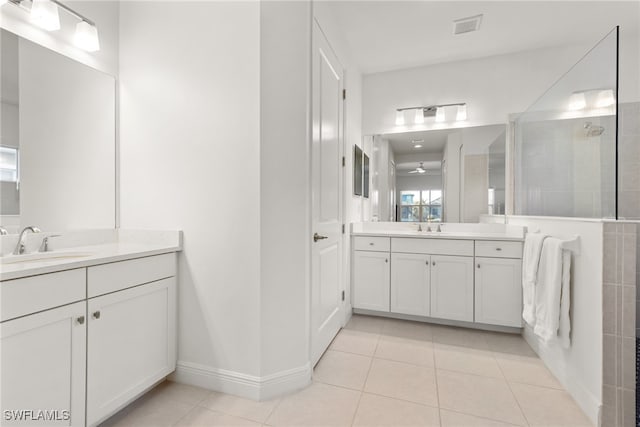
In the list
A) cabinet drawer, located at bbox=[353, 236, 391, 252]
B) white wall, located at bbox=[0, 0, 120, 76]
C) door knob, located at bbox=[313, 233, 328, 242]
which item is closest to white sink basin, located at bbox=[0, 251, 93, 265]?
white wall, located at bbox=[0, 0, 120, 76]

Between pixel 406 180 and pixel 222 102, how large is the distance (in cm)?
220

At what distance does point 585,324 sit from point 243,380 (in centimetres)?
194

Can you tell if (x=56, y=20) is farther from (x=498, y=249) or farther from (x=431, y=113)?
(x=498, y=249)

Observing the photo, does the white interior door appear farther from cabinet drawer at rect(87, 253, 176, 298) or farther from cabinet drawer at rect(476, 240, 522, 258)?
cabinet drawer at rect(476, 240, 522, 258)

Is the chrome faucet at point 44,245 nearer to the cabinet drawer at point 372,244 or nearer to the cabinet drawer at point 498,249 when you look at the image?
the cabinet drawer at point 372,244

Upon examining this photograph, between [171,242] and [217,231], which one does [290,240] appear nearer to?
[217,231]

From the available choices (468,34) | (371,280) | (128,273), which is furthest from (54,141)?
(468,34)

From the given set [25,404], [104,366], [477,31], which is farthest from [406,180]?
[25,404]

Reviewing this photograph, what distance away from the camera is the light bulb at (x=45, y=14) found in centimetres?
147

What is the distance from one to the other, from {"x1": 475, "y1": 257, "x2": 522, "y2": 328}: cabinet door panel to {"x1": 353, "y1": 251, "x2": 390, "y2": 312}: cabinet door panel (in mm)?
815

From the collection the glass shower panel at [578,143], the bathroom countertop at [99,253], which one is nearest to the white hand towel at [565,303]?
the glass shower panel at [578,143]

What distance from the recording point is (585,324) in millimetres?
1588

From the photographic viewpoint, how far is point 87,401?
50.5 inches

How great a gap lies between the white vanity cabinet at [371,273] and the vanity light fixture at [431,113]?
1380 millimetres
